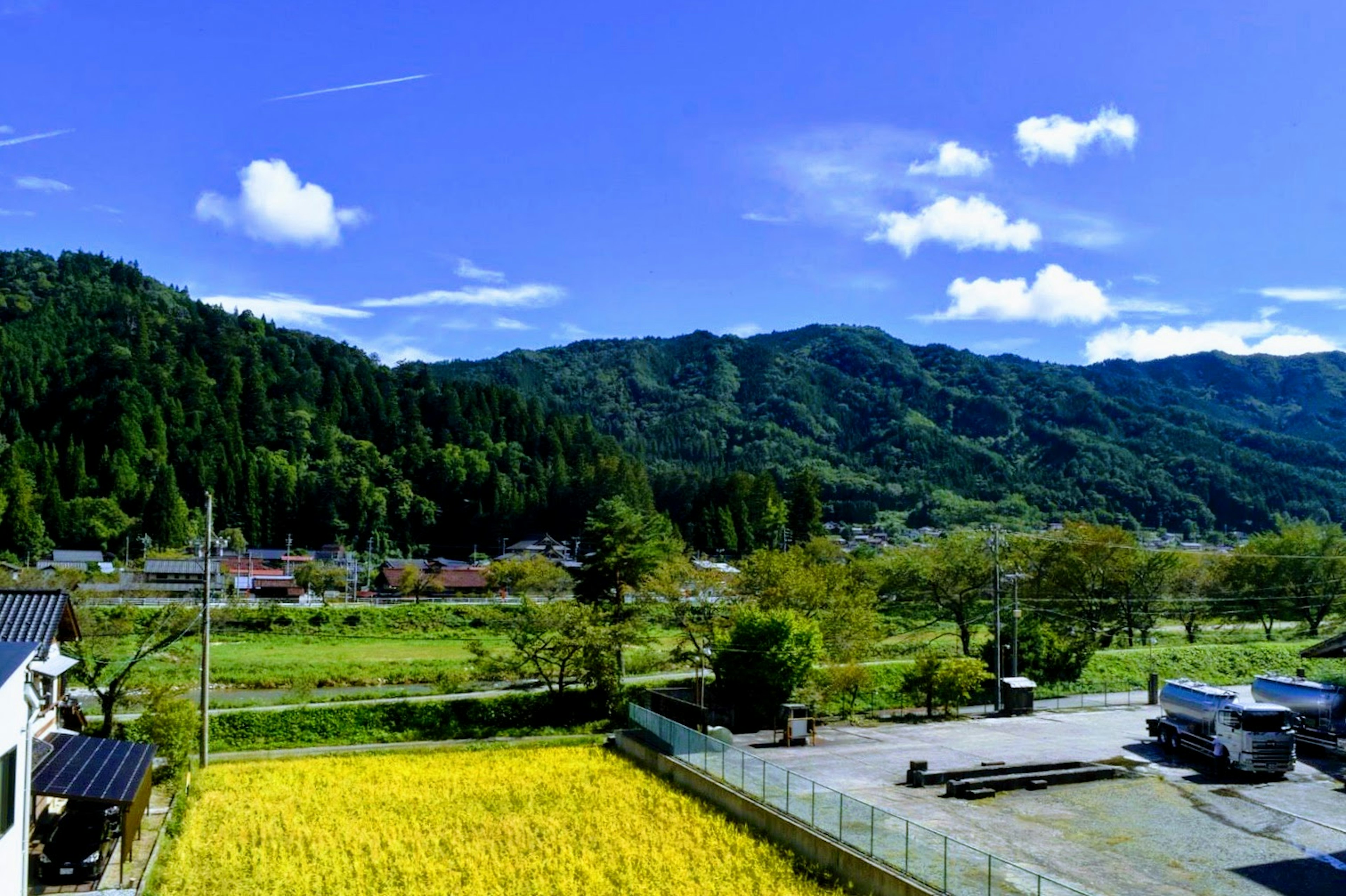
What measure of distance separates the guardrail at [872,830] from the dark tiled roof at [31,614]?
46.6 feet

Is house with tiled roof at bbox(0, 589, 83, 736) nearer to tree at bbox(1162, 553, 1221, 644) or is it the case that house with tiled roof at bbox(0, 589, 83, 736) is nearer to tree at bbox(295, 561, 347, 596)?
tree at bbox(1162, 553, 1221, 644)

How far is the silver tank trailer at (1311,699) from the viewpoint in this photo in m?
26.3

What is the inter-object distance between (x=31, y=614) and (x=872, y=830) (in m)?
16.3

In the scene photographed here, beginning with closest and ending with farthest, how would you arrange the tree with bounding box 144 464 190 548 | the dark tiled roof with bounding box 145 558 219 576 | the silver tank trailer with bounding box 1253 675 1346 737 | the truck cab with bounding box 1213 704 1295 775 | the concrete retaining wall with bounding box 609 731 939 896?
the concrete retaining wall with bounding box 609 731 939 896
the truck cab with bounding box 1213 704 1295 775
the silver tank trailer with bounding box 1253 675 1346 737
the dark tiled roof with bounding box 145 558 219 576
the tree with bounding box 144 464 190 548

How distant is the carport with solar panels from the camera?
1570cm

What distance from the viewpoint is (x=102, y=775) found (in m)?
16.8

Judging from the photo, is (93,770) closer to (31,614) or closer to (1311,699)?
(31,614)

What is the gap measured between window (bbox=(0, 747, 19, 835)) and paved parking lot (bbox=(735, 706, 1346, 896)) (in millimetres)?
14463

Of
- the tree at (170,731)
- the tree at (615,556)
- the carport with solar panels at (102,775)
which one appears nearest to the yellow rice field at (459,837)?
the tree at (170,731)

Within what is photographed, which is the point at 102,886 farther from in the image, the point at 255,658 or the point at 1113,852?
the point at 255,658

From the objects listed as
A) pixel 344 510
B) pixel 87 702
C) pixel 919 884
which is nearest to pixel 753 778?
pixel 919 884

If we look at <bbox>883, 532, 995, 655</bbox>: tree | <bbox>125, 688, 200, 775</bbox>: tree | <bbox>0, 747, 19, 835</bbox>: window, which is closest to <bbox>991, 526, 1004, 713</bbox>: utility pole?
<bbox>883, 532, 995, 655</bbox>: tree

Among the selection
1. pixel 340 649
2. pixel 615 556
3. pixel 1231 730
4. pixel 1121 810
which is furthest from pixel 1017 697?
pixel 340 649

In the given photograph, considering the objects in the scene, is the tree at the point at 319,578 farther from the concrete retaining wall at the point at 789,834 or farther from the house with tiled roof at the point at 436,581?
the concrete retaining wall at the point at 789,834
